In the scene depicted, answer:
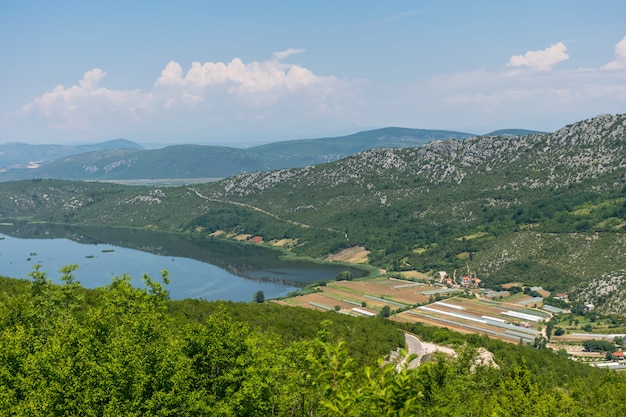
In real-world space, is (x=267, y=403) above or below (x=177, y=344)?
below

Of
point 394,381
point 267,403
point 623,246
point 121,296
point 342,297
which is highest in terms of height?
point 394,381

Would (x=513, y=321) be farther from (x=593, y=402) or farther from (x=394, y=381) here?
(x=394, y=381)

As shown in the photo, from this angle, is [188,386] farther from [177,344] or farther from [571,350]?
[571,350]

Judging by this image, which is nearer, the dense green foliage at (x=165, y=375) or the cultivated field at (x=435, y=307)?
the dense green foliage at (x=165, y=375)

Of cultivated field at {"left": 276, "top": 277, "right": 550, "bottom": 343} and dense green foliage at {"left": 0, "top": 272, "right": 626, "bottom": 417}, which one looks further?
cultivated field at {"left": 276, "top": 277, "right": 550, "bottom": 343}

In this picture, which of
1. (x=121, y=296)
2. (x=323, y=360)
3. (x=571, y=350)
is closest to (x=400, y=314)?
(x=571, y=350)

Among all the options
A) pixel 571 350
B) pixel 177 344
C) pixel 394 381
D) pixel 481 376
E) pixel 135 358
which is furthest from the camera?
pixel 571 350

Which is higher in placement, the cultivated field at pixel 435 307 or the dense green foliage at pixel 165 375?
the dense green foliage at pixel 165 375

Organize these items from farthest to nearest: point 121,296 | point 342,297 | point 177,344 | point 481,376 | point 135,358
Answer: point 342,297
point 481,376
point 121,296
point 177,344
point 135,358

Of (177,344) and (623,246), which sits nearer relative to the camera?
(177,344)

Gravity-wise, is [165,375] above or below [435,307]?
above

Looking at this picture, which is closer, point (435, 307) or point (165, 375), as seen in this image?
point (165, 375)
